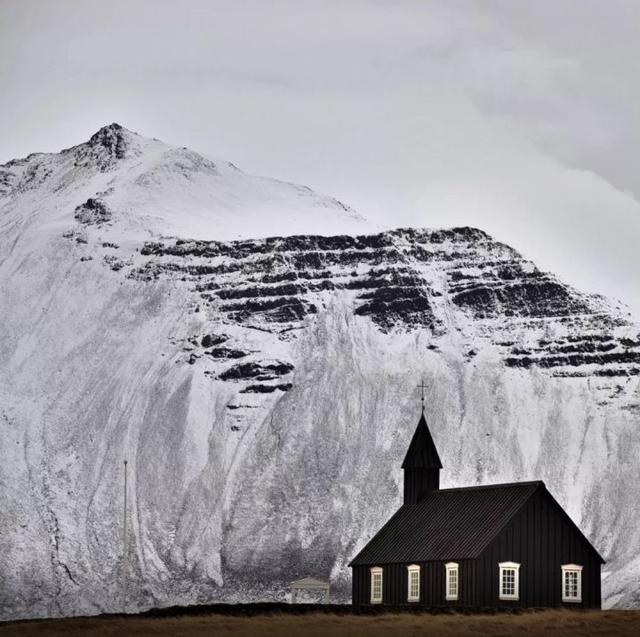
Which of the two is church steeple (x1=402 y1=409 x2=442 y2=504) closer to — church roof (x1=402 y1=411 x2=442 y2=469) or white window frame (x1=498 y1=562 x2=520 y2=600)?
church roof (x1=402 y1=411 x2=442 y2=469)

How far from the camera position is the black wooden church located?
8700 centimetres

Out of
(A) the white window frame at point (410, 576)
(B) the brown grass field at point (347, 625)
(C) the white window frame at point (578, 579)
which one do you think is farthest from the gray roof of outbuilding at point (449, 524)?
(B) the brown grass field at point (347, 625)

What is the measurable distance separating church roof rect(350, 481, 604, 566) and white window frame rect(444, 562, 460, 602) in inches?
17.2

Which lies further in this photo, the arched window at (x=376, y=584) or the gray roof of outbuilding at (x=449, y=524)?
the arched window at (x=376, y=584)

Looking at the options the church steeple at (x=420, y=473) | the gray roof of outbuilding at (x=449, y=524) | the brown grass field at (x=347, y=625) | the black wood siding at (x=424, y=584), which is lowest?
the brown grass field at (x=347, y=625)

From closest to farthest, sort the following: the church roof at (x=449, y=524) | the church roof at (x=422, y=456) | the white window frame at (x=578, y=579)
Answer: the church roof at (x=449, y=524)
the white window frame at (x=578, y=579)
the church roof at (x=422, y=456)

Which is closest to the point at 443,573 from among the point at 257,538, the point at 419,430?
the point at 419,430

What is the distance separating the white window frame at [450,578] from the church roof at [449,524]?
44 cm

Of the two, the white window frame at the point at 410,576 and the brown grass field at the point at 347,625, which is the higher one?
the white window frame at the point at 410,576

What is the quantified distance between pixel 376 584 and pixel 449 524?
652 centimetres

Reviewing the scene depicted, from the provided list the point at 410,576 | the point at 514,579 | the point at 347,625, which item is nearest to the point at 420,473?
the point at 410,576

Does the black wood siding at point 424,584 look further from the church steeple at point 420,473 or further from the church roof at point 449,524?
the church steeple at point 420,473

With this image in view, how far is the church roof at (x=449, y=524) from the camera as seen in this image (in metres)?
87.9

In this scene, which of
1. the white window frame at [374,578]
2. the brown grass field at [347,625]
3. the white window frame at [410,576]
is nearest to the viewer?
the brown grass field at [347,625]
